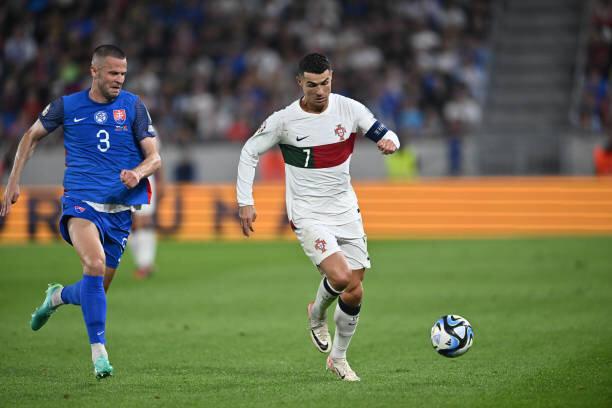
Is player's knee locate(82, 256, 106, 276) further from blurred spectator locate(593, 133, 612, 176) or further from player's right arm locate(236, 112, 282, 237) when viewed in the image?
blurred spectator locate(593, 133, 612, 176)

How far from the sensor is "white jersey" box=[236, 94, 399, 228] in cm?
868

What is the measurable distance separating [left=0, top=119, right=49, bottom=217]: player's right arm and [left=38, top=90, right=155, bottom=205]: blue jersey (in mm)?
85

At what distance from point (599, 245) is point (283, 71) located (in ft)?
38.9

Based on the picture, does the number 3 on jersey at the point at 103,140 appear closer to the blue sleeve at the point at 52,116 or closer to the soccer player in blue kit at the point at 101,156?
the soccer player in blue kit at the point at 101,156

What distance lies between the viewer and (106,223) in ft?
28.3

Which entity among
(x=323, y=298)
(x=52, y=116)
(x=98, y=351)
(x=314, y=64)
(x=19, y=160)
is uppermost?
(x=314, y=64)

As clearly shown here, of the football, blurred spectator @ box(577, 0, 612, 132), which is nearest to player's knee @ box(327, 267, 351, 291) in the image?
the football


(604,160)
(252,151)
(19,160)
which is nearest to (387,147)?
(252,151)

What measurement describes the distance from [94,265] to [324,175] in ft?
6.54

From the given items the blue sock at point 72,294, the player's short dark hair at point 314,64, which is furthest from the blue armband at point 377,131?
the blue sock at point 72,294

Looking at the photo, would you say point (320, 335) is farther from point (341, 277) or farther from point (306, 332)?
point (306, 332)

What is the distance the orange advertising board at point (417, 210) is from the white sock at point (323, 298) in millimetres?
12387

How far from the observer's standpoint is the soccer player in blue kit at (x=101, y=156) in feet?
28.1

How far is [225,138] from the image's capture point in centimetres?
2756
